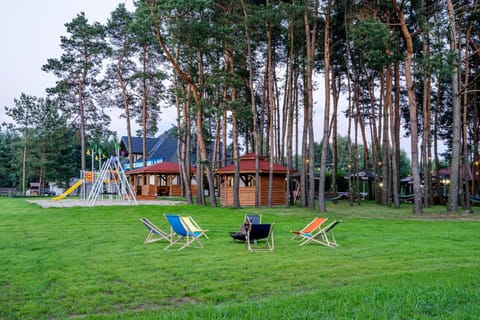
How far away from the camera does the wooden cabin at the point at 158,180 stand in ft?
111

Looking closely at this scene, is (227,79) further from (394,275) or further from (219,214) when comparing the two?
(394,275)

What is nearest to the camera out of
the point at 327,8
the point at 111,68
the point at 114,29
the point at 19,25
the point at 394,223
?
the point at 394,223

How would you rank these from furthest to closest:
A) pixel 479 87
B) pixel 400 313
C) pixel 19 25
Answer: pixel 19 25 < pixel 479 87 < pixel 400 313

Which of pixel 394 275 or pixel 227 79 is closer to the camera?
pixel 394 275

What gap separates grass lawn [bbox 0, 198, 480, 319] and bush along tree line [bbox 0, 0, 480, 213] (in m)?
10.3

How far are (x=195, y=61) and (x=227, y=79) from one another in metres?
4.13

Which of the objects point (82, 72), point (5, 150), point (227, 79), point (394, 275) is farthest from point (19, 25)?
point (5, 150)

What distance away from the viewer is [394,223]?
1379 centimetres

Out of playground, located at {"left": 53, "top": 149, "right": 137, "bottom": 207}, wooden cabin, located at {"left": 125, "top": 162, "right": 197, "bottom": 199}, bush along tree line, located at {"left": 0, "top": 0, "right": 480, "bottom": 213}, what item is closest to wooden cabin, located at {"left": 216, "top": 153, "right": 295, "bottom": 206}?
bush along tree line, located at {"left": 0, "top": 0, "right": 480, "bottom": 213}

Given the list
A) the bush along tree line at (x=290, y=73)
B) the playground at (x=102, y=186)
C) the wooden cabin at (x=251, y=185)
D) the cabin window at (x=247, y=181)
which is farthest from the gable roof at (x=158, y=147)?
the cabin window at (x=247, y=181)

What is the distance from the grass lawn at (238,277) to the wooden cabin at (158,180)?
22841 millimetres

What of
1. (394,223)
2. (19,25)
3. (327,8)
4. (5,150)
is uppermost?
(19,25)

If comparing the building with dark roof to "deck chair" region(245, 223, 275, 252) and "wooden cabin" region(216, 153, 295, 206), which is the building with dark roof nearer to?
"wooden cabin" region(216, 153, 295, 206)

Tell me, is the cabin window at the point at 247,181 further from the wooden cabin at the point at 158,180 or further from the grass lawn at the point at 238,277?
the grass lawn at the point at 238,277
